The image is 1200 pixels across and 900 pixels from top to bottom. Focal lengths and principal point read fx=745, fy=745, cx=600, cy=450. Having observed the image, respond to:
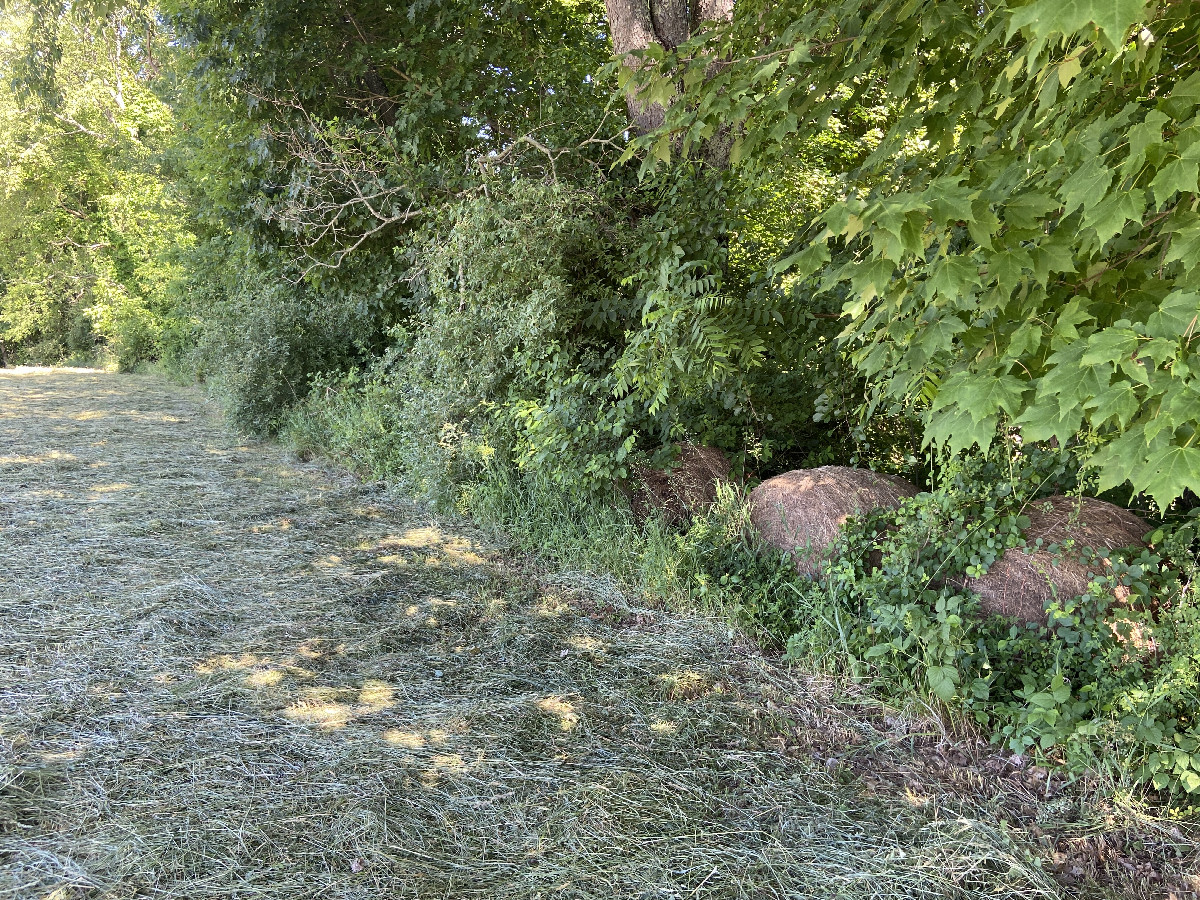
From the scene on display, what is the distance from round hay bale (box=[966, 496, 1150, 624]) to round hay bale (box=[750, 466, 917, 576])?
69 centimetres

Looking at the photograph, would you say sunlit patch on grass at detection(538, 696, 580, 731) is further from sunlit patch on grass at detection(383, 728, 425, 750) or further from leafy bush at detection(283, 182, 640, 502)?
leafy bush at detection(283, 182, 640, 502)

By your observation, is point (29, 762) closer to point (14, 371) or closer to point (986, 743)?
point (986, 743)

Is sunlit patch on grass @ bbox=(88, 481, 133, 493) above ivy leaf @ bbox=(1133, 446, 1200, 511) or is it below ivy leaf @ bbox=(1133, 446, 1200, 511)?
below

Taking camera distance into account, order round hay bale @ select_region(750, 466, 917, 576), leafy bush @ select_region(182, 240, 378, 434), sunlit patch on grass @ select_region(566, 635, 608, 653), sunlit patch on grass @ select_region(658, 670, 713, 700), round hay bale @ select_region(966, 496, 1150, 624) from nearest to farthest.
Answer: round hay bale @ select_region(966, 496, 1150, 624)
sunlit patch on grass @ select_region(658, 670, 713, 700)
sunlit patch on grass @ select_region(566, 635, 608, 653)
round hay bale @ select_region(750, 466, 917, 576)
leafy bush @ select_region(182, 240, 378, 434)

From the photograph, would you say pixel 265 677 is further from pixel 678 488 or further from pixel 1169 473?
pixel 1169 473

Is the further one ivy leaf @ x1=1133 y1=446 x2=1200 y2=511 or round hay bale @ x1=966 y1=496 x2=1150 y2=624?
round hay bale @ x1=966 y1=496 x2=1150 y2=624

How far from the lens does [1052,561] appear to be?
3018mm

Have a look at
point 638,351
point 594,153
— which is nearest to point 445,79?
point 594,153

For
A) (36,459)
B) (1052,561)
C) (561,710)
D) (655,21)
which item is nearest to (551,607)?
(561,710)

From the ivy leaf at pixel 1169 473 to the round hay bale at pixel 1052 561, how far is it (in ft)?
3.41

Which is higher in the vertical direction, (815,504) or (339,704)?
(815,504)

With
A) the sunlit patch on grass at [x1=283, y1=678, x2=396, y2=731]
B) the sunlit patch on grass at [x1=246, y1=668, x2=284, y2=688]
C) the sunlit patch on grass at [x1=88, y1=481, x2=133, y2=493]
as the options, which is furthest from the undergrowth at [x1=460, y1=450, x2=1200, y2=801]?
the sunlit patch on grass at [x1=88, y1=481, x2=133, y2=493]

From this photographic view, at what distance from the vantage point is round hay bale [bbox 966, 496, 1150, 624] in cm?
298

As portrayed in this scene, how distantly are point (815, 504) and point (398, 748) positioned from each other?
92.7 inches
